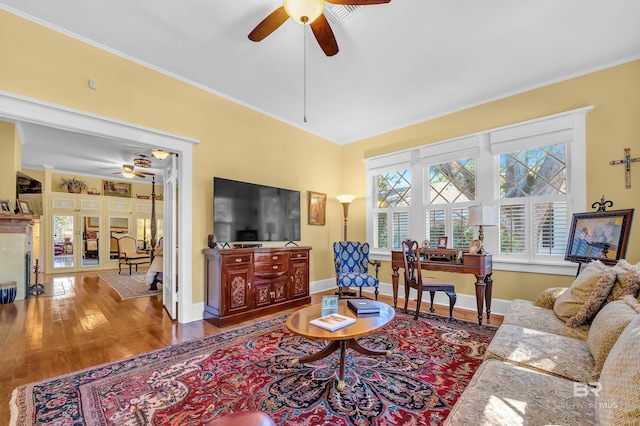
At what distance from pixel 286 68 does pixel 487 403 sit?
3.34 m

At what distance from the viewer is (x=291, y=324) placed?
2064mm

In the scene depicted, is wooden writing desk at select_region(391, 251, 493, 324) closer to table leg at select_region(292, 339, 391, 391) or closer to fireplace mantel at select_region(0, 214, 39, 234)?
table leg at select_region(292, 339, 391, 391)

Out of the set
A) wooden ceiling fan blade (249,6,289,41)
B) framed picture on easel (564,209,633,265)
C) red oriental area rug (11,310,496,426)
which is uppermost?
wooden ceiling fan blade (249,6,289,41)

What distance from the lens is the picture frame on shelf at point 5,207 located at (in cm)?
431

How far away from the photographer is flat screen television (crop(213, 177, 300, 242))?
3.70 m

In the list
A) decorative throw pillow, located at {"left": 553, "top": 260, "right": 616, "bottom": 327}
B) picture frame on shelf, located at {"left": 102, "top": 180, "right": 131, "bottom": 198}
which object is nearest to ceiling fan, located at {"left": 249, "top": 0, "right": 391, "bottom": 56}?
decorative throw pillow, located at {"left": 553, "top": 260, "right": 616, "bottom": 327}

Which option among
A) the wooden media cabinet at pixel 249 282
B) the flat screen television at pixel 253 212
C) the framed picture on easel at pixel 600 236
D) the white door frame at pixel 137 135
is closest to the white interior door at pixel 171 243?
the white door frame at pixel 137 135

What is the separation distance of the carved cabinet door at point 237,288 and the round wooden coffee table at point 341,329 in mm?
1336

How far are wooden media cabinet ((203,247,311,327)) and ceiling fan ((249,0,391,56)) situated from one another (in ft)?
7.68

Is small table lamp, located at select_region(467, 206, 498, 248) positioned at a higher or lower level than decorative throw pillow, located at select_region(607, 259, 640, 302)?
higher

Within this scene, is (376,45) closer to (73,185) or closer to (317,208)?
(317,208)

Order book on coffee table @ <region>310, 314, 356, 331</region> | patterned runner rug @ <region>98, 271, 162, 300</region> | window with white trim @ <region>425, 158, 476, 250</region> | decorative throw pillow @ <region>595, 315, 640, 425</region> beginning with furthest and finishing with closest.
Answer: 1. patterned runner rug @ <region>98, 271, 162, 300</region>
2. window with white trim @ <region>425, 158, 476, 250</region>
3. book on coffee table @ <region>310, 314, 356, 331</region>
4. decorative throw pillow @ <region>595, 315, 640, 425</region>

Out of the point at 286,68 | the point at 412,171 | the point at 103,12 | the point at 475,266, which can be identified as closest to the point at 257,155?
the point at 286,68

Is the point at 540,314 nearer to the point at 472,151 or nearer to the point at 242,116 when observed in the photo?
the point at 472,151
